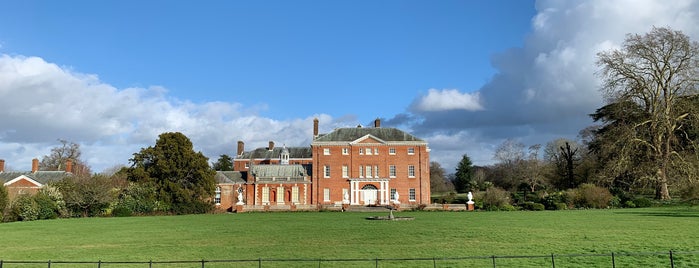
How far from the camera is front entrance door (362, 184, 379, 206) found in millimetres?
53250

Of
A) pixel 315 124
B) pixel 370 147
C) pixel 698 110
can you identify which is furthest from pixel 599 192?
pixel 315 124

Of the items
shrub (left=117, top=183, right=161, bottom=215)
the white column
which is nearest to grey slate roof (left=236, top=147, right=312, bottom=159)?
the white column

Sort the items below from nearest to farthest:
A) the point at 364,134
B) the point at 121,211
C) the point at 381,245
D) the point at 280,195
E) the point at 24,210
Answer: the point at 381,245 < the point at 24,210 < the point at 121,211 < the point at 280,195 < the point at 364,134

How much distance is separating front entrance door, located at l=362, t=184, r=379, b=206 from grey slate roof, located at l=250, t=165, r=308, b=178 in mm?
6968

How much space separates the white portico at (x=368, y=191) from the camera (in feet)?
174

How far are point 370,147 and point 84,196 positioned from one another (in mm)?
27634

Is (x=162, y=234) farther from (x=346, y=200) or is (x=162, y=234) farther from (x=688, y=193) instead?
(x=688, y=193)

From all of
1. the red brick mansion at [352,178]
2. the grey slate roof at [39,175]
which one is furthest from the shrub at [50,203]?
the red brick mansion at [352,178]

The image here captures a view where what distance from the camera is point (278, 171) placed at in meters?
56.0

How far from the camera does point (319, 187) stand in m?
53.5

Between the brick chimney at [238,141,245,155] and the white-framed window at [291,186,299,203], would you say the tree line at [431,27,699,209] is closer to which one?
the white-framed window at [291,186,299,203]

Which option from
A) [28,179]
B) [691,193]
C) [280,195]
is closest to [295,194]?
[280,195]

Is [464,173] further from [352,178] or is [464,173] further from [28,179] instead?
[28,179]

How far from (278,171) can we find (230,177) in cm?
548
